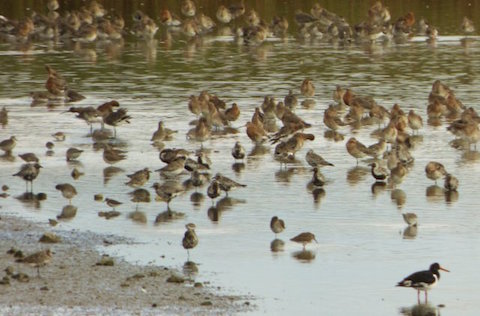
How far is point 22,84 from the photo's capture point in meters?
37.9

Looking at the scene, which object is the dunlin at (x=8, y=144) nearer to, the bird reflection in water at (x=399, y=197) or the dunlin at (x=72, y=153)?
the dunlin at (x=72, y=153)

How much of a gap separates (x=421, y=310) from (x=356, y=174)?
30.1 feet

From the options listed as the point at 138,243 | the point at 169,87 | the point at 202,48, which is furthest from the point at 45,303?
the point at 202,48

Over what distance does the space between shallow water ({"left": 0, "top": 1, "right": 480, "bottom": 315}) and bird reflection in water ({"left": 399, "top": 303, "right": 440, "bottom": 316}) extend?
0.09 meters

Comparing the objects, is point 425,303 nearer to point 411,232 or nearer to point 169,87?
point 411,232

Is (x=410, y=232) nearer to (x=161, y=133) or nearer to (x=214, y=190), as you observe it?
(x=214, y=190)

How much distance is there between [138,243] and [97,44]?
98.6 ft

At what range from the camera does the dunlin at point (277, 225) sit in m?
20.0

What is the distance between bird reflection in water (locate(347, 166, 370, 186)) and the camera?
24781mm

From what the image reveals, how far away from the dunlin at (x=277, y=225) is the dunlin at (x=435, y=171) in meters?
5.09

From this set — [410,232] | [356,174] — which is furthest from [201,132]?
[410,232]

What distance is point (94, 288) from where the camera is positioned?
54.6ft

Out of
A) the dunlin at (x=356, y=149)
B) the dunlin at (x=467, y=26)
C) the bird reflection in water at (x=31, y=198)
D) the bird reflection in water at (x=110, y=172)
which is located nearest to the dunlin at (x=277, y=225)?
the bird reflection in water at (x=31, y=198)

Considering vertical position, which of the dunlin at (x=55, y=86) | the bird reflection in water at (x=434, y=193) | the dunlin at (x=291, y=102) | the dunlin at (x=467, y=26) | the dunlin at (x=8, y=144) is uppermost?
the dunlin at (x=467, y=26)
